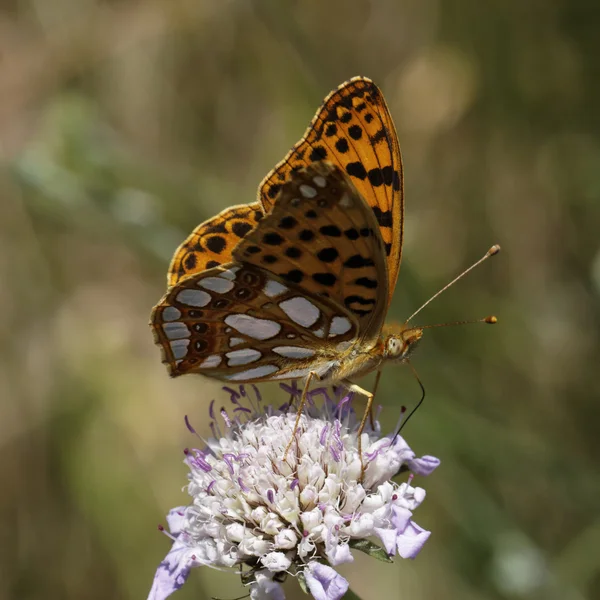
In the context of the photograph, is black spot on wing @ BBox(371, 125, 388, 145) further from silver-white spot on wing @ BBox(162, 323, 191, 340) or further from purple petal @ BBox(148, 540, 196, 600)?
purple petal @ BBox(148, 540, 196, 600)

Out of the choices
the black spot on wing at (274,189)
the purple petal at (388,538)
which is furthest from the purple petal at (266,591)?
the black spot on wing at (274,189)

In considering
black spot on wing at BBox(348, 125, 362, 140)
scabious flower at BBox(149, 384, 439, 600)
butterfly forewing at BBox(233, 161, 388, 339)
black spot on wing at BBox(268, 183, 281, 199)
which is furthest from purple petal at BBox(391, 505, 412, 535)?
black spot on wing at BBox(348, 125, 362, 140)

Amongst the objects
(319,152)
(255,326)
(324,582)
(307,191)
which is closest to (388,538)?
(324,582)

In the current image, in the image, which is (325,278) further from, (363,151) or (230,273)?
(363,151)

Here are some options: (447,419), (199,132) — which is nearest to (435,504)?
(447,419)

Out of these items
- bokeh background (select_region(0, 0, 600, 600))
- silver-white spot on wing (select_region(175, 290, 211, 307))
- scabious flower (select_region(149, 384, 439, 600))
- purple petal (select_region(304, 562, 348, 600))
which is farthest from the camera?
bokeh background (select_region(0, 0, 600, 600))

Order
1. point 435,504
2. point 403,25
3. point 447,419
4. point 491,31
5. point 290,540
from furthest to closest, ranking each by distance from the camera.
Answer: point 403,25 < point 491,31 < point 435,504 < point 447,419 < point 290,540

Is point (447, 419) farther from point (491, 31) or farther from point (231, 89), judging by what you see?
point (231, 89)
